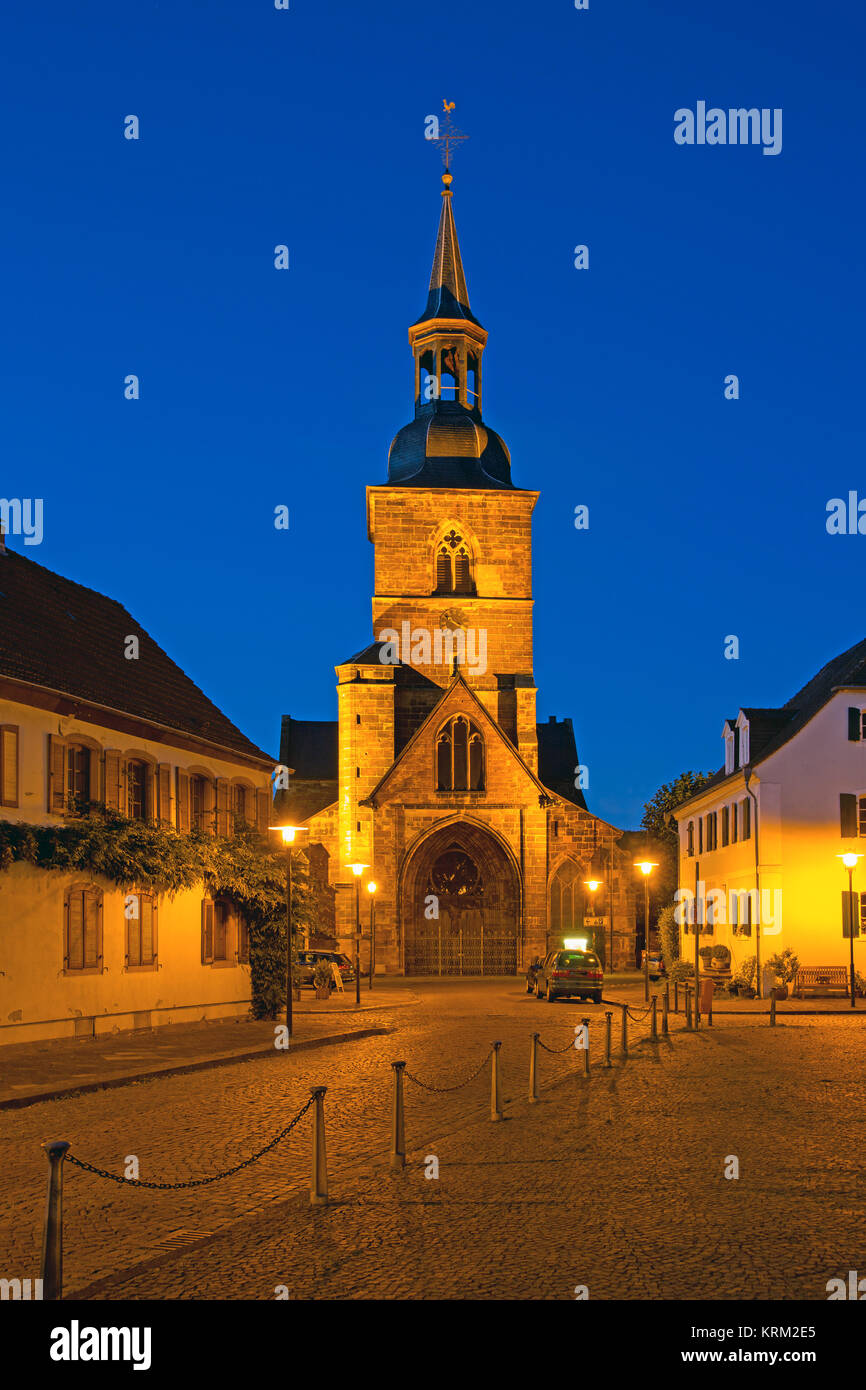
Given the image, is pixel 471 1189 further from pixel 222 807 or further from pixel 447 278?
pixel 447 278

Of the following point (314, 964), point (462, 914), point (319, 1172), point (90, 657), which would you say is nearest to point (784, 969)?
point (314, 964)

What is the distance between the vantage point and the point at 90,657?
27938 mm

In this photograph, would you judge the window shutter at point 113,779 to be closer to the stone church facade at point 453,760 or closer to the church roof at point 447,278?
the stone church facade at point 453,760

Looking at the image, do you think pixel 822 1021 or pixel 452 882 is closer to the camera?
pixel 822 1021

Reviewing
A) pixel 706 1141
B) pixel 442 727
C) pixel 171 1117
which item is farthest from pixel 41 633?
pixel 442 727

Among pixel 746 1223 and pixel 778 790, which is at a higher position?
pixel 778 790

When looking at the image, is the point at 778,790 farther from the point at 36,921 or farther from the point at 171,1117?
the point at 171,1117

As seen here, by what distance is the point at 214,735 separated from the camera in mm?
31531

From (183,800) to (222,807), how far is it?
2097 millimetres

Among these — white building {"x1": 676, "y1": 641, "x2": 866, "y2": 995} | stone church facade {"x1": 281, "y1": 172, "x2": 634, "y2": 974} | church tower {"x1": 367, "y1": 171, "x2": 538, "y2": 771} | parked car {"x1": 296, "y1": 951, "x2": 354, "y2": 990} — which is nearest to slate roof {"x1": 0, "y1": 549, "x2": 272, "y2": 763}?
parked car {"x1": 296, "y1": 951, "x2": 354, "y2": 990}

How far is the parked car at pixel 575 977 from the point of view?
38.4 metres

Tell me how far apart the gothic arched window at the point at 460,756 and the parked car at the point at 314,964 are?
8.98 meters

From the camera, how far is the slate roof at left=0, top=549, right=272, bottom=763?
2472 centimetres
